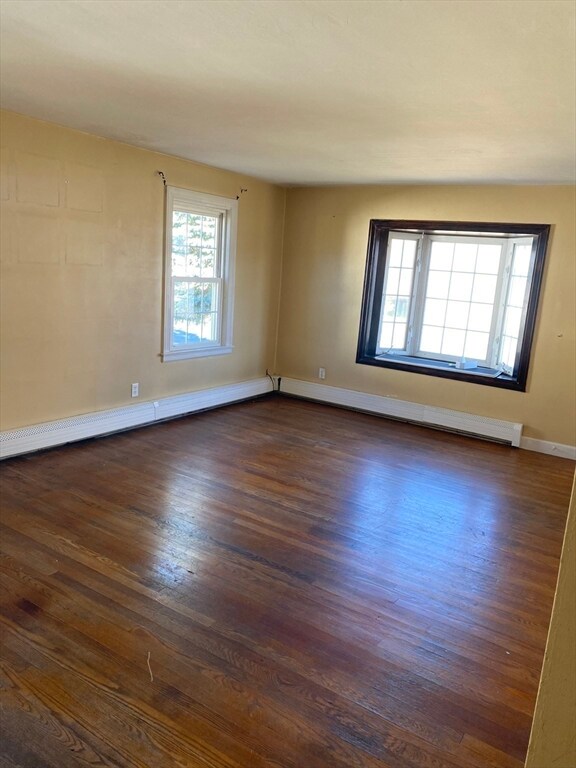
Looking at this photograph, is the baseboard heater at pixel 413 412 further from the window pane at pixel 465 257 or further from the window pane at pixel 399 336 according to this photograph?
the window pane at pixel 465 257

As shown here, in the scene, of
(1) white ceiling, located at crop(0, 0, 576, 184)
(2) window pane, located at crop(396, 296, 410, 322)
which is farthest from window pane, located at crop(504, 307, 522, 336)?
(1) white ceiling, located at crop(0, 0, 576, 184)

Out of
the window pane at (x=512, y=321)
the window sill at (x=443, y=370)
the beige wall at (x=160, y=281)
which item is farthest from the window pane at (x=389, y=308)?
the window pane at (x=512, y=321)

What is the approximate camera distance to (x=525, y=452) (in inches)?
199

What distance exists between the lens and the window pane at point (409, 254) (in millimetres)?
5754

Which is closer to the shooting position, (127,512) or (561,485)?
(127,512)

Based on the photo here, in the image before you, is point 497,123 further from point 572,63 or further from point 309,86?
point 309,86

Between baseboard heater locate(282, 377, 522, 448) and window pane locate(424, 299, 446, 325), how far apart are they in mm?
919

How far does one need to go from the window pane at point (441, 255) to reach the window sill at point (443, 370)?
3.28ft

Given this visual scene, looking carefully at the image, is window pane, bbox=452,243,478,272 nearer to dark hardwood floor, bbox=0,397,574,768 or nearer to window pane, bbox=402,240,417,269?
window pane, bbox=402,240,417,269

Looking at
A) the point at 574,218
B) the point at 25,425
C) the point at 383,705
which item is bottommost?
the point at 383,705

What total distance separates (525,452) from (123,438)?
12.0ft

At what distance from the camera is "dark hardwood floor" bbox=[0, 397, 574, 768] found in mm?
1818

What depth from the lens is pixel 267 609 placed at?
2475mm

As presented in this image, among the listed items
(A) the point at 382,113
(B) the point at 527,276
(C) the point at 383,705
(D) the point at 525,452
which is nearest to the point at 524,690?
(C) the point at 383,705
